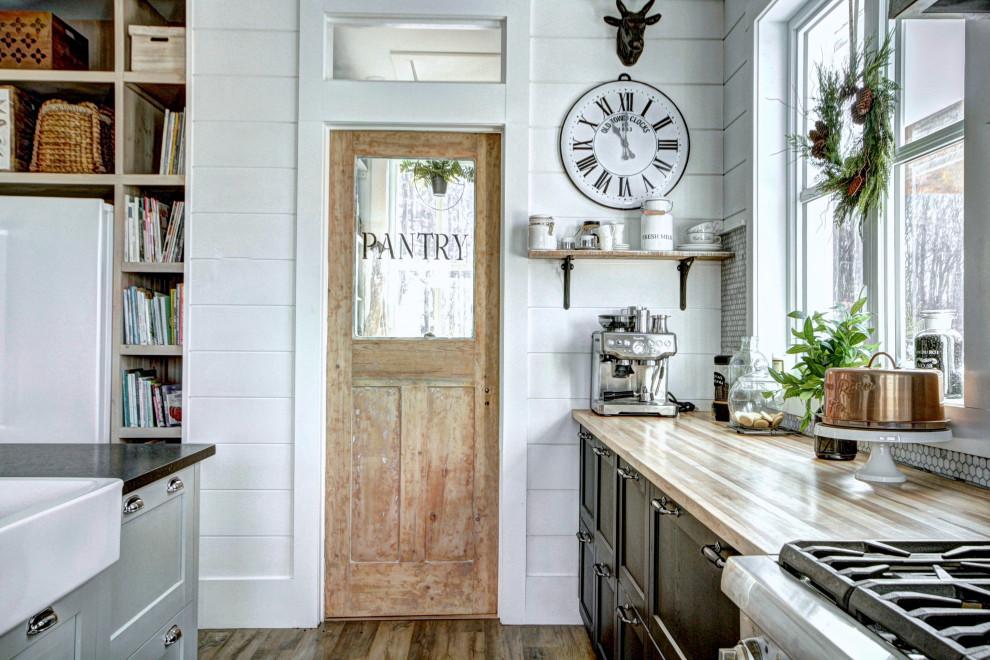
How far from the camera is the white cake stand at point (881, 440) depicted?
1.38 metres

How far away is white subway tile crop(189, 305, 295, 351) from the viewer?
2883 millimetres

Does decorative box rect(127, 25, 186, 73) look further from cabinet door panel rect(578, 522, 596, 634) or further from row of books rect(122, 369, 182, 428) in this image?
cabinet door panel rect(578, 522, 596, 634)

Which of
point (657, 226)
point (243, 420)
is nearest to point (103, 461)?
point (243, 420)

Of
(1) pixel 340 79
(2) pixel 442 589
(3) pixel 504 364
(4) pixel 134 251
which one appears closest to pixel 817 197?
(3) pixel 504 364

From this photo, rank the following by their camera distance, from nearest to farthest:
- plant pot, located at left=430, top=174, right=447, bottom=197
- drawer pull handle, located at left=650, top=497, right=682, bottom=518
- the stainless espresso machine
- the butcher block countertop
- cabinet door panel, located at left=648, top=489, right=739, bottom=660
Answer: the butcher block countertop < cabinet door panel, located at left=648, top=489, right=739, bottom=660 < drawer pull handle, located at left=650, top=497, right=682, bottom=518 < the stainless espresso machine < plant pot, located at left=430, top=174, right=447, bottom=197

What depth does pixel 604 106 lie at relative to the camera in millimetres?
2971

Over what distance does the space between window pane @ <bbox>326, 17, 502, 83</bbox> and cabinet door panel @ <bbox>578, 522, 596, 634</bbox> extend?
6.59 feet

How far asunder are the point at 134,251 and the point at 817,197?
270 centimetres

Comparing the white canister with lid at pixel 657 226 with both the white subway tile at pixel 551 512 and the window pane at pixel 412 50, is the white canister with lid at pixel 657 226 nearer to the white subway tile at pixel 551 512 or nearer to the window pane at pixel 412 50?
the window pane at pixel 412 50

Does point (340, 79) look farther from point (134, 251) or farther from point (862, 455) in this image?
point (862, 455)

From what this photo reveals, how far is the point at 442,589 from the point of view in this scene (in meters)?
2.97

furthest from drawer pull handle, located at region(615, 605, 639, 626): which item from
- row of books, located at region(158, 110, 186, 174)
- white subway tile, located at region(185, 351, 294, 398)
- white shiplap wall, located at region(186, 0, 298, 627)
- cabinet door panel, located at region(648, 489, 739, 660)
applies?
row of books, located at region(158, 110, 186, 174)

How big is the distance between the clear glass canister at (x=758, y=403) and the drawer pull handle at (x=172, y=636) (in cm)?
185

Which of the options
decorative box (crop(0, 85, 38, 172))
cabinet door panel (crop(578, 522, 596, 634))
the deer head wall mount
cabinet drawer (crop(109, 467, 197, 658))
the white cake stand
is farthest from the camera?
the deer head wall mount
